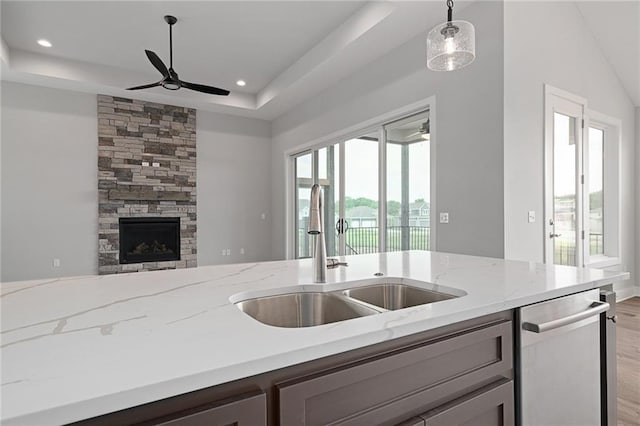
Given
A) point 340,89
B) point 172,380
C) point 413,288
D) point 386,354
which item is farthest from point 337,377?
point 340,89

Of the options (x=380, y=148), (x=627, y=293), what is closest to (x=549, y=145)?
(x=380, y=148)

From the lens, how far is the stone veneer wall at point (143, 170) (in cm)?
561

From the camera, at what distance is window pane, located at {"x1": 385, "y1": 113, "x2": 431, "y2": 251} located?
12.1ft

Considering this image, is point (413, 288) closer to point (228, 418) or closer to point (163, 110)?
point (228, 418)

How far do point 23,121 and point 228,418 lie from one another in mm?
6502

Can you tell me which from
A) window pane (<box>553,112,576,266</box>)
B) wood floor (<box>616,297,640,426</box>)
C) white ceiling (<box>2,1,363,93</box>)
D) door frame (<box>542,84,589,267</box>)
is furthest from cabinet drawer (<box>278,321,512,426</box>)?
white ceiling (<box>2,1,363,93</box>)

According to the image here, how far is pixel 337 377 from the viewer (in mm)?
728

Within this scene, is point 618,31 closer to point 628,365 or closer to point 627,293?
point 627,293

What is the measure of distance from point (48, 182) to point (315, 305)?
19.1 ft

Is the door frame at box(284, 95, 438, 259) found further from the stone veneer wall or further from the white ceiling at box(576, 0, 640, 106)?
the white ceiling at box(576, 0, 640, 106)

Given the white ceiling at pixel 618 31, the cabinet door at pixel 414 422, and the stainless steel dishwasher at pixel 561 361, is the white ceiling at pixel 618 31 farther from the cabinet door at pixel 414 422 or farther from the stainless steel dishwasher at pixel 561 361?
the cabinet door at pixel 414 422

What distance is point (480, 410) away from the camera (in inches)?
38.0

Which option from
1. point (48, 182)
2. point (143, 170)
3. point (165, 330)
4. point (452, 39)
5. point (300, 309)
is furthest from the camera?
point (143, 170)

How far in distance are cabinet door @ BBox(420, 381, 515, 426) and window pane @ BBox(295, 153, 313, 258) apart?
16.6 ft
